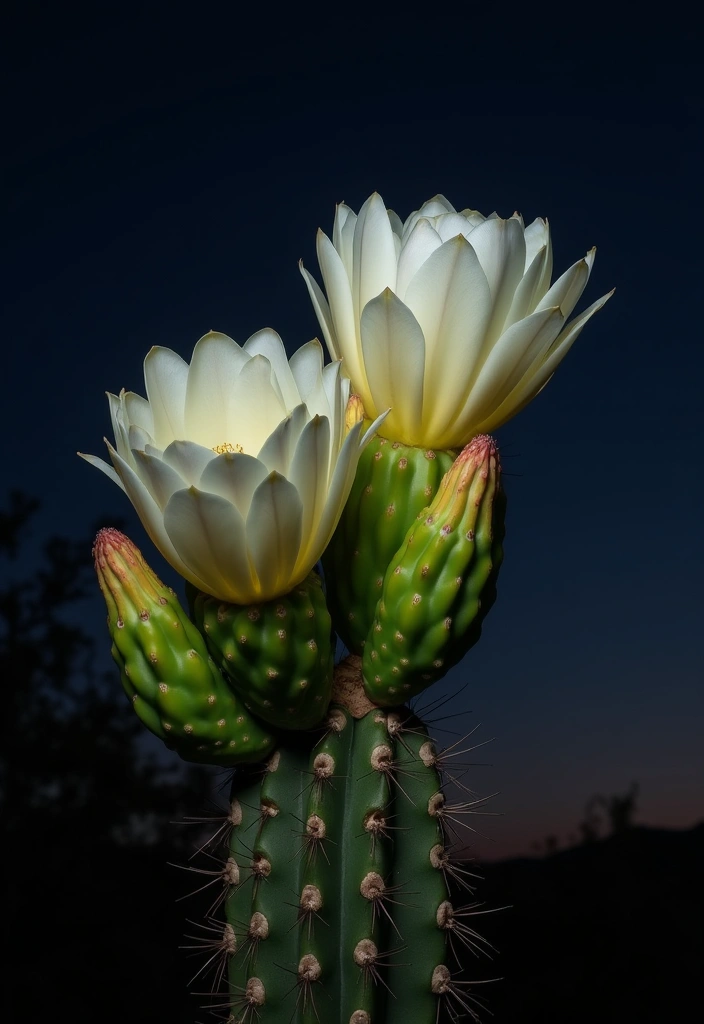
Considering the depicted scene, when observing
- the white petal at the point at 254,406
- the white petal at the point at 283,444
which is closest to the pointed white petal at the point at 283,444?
the white petal at the point at 283,444

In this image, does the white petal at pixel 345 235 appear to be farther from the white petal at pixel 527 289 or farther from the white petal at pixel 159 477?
the white petal at pixel 159 477

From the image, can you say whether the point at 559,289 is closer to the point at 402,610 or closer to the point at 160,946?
the point at 402,610

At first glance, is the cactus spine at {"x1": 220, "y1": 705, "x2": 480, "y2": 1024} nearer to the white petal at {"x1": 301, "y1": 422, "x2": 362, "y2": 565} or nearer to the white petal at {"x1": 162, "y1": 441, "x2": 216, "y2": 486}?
the white petal at {"x1": 301, "y1": 422, "x2": 362, "y2": 565}

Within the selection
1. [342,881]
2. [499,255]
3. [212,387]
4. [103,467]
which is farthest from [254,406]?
[342,881]

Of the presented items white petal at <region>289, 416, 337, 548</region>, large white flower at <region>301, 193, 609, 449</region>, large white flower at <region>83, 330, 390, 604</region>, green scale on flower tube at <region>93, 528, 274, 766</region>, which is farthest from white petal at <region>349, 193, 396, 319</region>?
green scale on flower tube at <region>93, 528, 274, 766</region>

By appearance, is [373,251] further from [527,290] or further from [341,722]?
[341,722]
